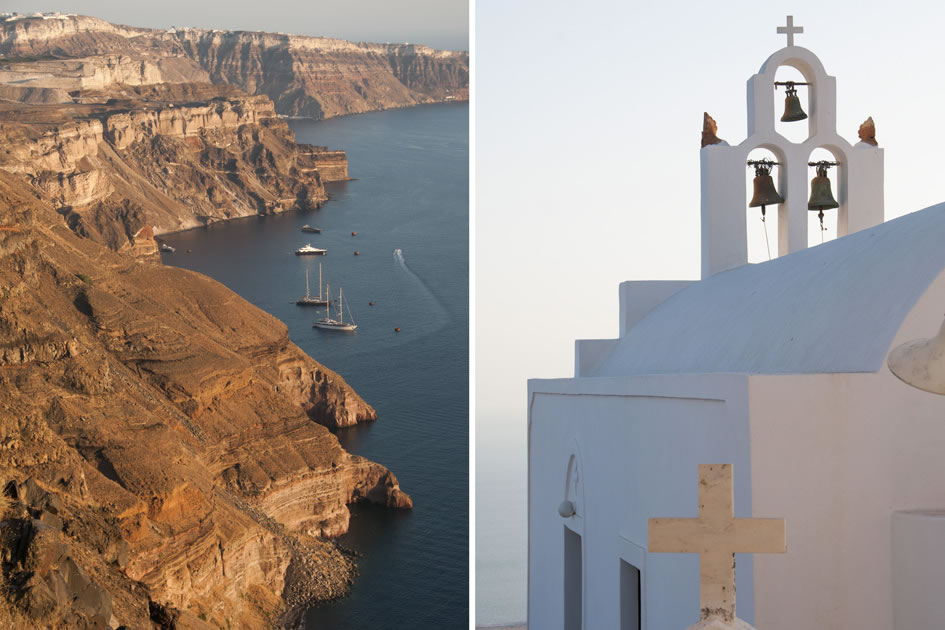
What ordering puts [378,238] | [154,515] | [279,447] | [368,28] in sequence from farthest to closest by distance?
[368,28], [378,238], [279,447], [154,515]

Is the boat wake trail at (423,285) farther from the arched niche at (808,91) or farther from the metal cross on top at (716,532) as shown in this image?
the metal cross on top at (716,532)

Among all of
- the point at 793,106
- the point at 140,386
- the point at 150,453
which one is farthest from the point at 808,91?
the point at 140,386

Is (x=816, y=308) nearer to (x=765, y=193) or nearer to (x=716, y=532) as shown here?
(x=716, y=532)

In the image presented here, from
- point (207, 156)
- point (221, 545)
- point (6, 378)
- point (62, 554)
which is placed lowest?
point (221, 545)

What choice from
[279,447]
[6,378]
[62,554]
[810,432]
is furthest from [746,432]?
[279,447]

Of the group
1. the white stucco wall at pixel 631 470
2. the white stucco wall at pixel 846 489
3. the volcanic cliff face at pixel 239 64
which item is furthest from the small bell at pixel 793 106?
the volcanic cliff face at pixel 239 64

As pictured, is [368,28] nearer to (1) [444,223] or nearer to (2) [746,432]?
(1) [444,223]
